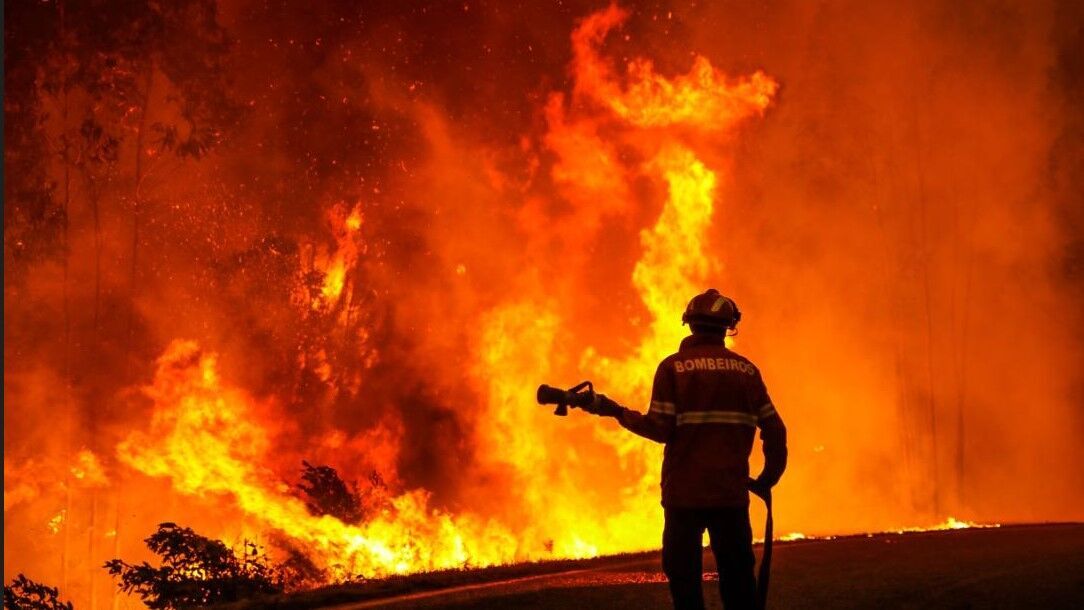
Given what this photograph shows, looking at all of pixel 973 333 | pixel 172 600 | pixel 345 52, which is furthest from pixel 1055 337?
pixel 172 600

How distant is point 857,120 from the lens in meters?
21.8

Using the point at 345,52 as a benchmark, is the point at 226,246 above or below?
below

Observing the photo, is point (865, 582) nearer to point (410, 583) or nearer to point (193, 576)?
point (410, 583)

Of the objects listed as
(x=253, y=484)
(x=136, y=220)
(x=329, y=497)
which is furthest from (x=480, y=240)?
(x=136, y=220)

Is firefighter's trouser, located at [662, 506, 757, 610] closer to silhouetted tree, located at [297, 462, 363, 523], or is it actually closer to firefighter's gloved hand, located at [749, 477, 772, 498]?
firefighter's gloved hand, located at [749, 477, 772, 498]

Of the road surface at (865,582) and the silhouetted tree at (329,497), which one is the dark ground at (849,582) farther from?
the silhouetted tree at (329,497)

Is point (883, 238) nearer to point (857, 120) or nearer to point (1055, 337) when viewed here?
point (857, 120)

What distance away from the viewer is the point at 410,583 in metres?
7.93

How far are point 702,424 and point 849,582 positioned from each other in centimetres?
291

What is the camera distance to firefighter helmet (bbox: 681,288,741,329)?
482 centimetres

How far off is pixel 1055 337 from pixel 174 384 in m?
18.4

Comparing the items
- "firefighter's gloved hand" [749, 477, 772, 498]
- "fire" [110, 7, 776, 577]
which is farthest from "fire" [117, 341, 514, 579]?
"firefighter's gloved hand" [749, 477, 772, 498]

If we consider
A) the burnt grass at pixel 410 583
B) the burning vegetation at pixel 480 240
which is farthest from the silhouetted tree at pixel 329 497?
the burnt grass at pixel 410 583

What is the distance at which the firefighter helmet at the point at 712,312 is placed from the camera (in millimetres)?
4820
